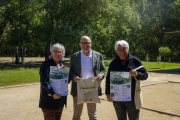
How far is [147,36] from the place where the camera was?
4581 cm

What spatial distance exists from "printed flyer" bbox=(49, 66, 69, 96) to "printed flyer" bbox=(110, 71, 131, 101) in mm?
794

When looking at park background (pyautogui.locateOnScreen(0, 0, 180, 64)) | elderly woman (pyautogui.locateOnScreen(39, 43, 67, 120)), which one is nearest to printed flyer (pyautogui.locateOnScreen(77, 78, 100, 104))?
elderly woman (pyautogui.locateOnScreen(39, 43, 67, 120))

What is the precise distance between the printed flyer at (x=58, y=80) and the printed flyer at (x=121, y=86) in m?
0.79

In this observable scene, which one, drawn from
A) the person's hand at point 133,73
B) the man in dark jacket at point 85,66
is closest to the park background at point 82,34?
the man in dark jacket at point 85,66

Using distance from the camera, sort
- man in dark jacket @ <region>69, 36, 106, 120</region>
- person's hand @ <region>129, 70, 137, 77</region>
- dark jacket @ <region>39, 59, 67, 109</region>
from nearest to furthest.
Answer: person's hand @ <region>129, 70, 137, 77</region>, dark jacket @ <region>39, 59, 67, 109</region>, man in dark jacket @ <region>69, 36, 106, 120</region>

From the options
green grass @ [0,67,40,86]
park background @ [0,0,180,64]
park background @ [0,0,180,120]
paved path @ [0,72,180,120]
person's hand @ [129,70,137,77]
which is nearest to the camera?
person's hand @ [129,70,137,77]

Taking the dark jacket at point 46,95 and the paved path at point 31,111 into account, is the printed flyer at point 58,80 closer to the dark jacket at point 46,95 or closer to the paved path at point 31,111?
the dark jacket at point 46,95

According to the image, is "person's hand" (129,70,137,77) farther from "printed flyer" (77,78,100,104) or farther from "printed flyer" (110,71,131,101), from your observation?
"printed flyer" (77,78,100,104)

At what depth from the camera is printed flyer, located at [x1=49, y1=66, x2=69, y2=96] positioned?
3396 millimetres

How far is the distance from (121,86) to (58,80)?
1020 millimetres

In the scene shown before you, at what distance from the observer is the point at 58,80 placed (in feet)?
11.2

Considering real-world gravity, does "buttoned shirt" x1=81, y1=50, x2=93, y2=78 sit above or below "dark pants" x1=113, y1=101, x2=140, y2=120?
above

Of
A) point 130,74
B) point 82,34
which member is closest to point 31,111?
point 130,74

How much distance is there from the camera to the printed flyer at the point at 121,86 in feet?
10.6
